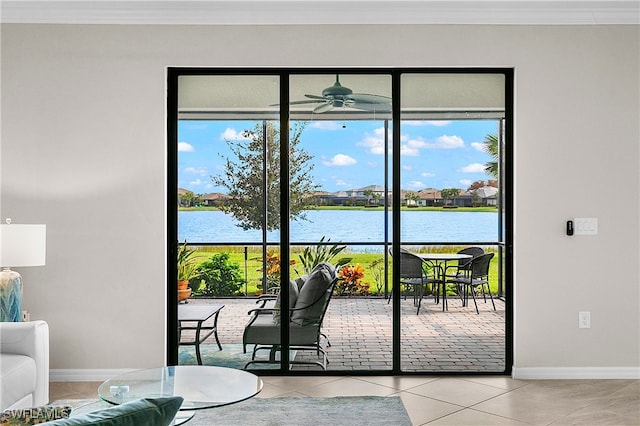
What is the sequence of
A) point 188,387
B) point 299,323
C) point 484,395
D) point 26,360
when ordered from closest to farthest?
point 188,387 → point 26,360 → point 484,395 → point 299,323

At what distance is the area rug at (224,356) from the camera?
4.66 meters

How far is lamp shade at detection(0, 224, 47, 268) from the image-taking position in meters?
4.00

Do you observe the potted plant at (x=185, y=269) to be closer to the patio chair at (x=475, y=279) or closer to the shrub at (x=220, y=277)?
the shrub at (x=220, y=277)

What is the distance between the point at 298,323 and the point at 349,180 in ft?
3.59

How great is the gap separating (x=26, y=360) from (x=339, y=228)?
2.20 meters

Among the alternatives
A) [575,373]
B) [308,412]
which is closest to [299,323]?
[308,412]

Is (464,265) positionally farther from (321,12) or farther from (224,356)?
(321,12)

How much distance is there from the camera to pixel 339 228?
15.4 ft

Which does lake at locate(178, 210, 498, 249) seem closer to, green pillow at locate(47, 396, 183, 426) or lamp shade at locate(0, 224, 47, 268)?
lamp shade at locate(0, 224, 47, 268)

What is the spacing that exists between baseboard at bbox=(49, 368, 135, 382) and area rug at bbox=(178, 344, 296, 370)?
1.46 ft

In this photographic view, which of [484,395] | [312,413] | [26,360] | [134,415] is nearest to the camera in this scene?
[134,415]

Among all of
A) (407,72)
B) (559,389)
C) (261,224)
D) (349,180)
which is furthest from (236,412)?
(407,72)

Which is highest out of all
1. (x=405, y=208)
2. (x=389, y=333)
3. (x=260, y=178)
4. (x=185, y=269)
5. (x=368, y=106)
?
(x=368, y=106)

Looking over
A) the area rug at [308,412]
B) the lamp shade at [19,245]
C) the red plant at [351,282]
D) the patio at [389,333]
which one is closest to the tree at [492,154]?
the patio at [389,333]
